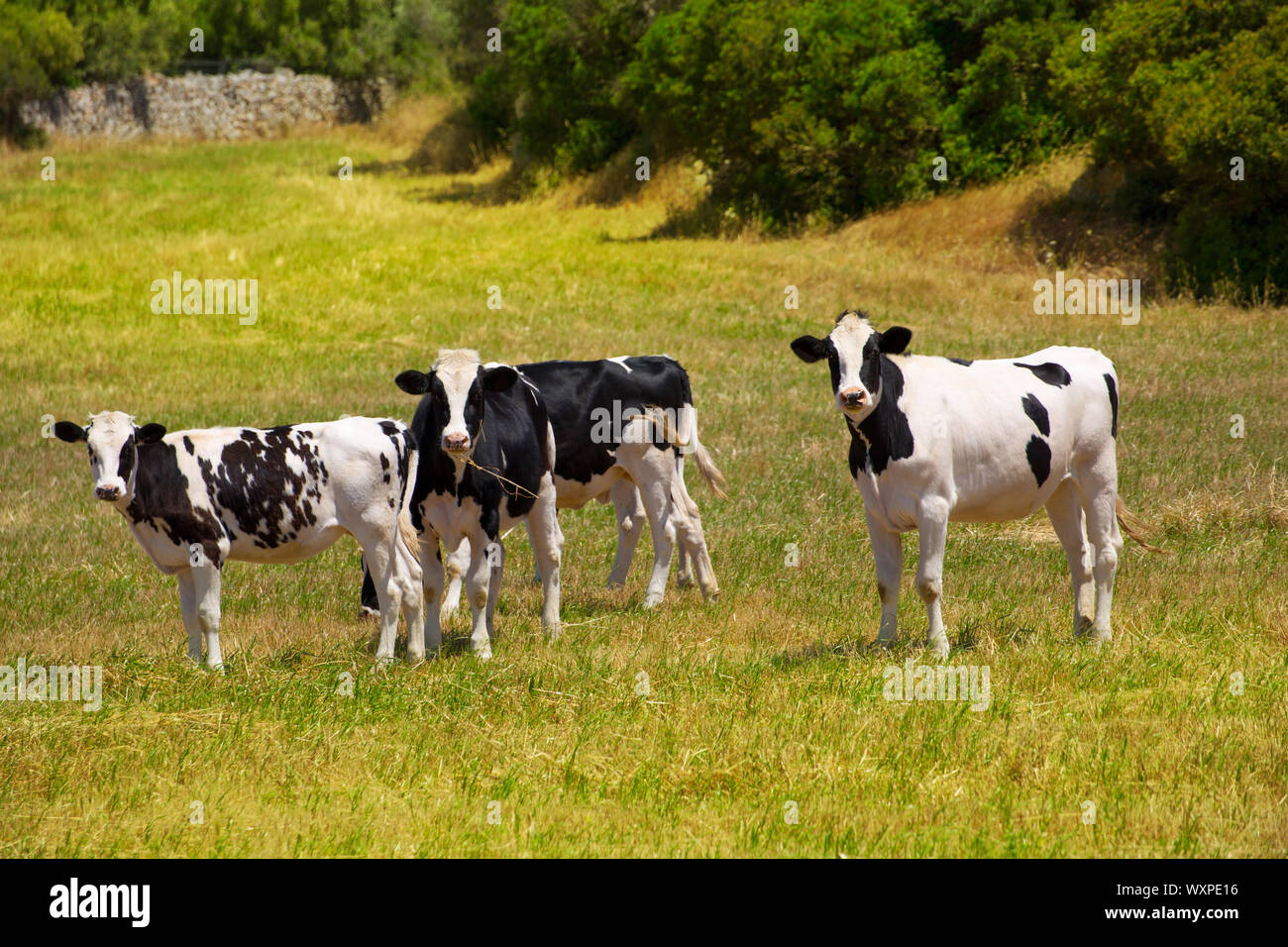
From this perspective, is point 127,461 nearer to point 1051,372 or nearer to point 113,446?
point 113,446

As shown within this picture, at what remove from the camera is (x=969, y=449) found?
871 cm

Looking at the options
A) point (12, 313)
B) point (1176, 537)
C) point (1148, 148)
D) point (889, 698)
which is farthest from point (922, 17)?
point (889, 698)

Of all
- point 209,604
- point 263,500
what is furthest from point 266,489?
point 209,604

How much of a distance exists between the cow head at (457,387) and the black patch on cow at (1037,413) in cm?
342

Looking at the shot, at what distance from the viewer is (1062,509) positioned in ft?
31.5

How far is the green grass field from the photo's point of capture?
20.3 feet

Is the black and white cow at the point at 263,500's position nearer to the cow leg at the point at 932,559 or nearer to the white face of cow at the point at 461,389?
the white face of cow at the point at 461,389

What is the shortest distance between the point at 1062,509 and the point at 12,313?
77.2 feet

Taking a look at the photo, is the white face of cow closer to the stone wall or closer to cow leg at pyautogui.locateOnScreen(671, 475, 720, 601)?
cow leg at pyautogui.locateOnScreen(671, 475, 720, 601)

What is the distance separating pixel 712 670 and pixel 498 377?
95.5 inches

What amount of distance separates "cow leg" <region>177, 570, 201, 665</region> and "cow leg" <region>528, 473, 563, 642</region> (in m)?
2.32

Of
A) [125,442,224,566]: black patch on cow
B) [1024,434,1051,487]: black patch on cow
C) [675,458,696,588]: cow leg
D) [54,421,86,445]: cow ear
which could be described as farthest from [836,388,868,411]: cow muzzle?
[54,421,86,445]: cow ear

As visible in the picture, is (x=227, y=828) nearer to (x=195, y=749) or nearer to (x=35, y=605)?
(x=195, y=749)
